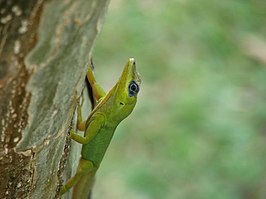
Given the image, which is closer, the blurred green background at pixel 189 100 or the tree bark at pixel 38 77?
the tree bark at pixel 38 77

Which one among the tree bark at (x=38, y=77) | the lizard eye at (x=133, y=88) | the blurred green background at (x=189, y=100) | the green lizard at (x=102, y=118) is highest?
the blurred green background at (x=189, y=100)

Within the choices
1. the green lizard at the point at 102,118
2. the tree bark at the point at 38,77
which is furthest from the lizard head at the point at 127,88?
the tree bark at the point at 38,77

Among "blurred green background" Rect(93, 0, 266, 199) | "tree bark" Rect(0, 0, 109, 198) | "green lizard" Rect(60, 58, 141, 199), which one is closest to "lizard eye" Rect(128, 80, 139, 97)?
"green lizard" Rect(60, 58, 141, 199)

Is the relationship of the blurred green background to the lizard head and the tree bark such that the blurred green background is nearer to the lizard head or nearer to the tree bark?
the lizard head

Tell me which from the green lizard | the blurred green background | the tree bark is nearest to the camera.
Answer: the tree bark

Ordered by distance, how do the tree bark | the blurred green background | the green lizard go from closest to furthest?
the tree bark < the green lizard < the blurred green background

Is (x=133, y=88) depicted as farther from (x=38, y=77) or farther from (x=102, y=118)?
(x=38, y=77)

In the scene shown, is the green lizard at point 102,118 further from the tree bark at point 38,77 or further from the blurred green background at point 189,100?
the blurred green background at point 189,100

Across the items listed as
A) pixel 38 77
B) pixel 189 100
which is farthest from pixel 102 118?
pixel 189 100
